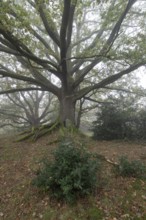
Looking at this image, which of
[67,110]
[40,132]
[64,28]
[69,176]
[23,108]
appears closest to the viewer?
[69,176]

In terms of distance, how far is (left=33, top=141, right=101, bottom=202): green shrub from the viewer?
3656 mm

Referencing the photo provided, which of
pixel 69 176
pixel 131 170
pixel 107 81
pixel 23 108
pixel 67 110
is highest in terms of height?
pixel 107 81

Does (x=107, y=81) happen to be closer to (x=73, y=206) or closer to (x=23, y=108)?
(x=73, y=206)

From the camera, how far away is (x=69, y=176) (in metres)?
3.69

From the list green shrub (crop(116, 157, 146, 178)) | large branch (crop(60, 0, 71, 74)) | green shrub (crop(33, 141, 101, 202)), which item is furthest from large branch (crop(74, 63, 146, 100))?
green shrub (crop(33, 141, 101, 202))

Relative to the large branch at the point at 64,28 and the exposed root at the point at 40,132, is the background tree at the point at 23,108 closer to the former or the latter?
the exposed root at the point at 40,132

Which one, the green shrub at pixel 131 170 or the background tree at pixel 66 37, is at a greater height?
the background tree at pixel 66 37

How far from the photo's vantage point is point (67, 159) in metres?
3.93

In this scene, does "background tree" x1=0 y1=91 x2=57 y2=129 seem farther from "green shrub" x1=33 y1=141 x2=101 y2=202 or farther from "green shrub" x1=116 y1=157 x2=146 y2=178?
"green shrub" x1=33 y1=141 x2=101 y2=202

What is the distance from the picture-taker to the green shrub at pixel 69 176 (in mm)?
3656

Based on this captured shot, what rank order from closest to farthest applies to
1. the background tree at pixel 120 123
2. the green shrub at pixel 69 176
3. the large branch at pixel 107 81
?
the green shrub at pixel 69 176, the large branch at pixel 107 81, the background tree at pixel 120 123

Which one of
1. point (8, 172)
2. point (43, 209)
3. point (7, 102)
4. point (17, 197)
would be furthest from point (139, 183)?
point (7, 102)

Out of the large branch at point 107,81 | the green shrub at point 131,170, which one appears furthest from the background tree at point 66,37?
the green shrub at point 131,170

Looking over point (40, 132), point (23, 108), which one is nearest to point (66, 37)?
point (40, 132)
